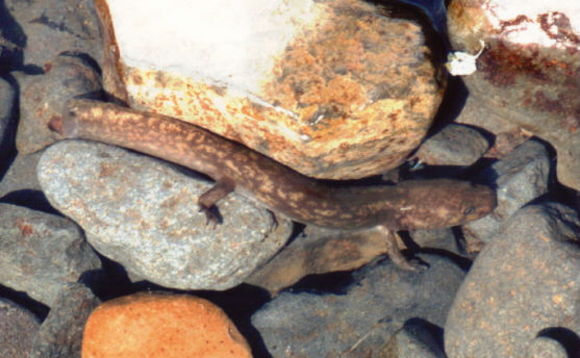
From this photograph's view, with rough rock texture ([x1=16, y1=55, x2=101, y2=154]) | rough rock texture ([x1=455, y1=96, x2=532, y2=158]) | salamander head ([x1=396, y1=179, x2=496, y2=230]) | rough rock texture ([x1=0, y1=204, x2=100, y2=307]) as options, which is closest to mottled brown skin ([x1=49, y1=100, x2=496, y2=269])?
salamander head ([x1=396, y1=179, x2=496, y2=230])

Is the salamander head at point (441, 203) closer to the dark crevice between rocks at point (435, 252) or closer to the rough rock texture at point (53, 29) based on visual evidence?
the dark crevice between rocks at point (435, 252)

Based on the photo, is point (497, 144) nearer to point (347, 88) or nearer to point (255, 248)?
point (347, 88)

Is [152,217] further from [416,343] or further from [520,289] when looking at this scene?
[520,289]

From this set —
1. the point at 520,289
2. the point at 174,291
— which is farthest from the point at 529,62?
the point at 174,291

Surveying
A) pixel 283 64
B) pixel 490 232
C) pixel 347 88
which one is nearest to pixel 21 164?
pixel 283 64

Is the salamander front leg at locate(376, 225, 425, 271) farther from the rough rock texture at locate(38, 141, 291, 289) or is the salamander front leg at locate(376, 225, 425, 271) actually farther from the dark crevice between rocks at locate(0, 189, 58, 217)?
the dark crevice between rocks at locate(0, 189, 58, 217)

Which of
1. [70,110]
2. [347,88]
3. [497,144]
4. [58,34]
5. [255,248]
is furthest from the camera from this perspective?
[58,34]
